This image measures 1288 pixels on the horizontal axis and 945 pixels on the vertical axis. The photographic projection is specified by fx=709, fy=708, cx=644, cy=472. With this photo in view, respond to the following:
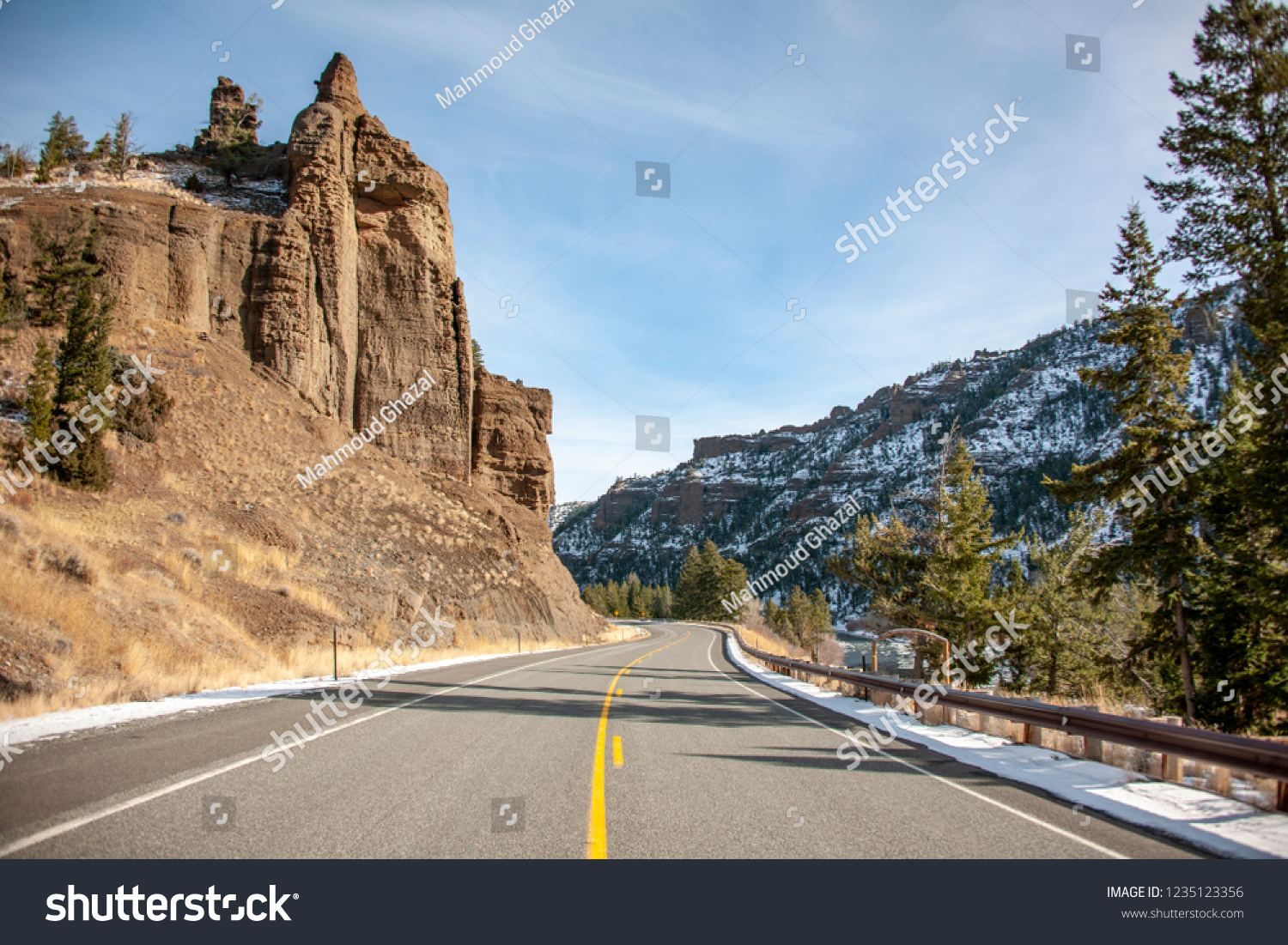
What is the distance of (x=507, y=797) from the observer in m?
5.65

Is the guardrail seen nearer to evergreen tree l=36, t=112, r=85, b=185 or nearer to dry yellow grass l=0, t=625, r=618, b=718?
dry yellow grass l=0, t=625, r=618, b=718

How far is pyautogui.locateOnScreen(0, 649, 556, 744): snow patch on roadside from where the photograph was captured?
795 centimetres

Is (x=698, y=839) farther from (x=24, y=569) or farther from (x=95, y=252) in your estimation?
(x=95, y=252)

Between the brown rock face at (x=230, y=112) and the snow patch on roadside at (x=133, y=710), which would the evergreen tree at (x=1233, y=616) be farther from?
the brown rock face at (x=230, y=112)

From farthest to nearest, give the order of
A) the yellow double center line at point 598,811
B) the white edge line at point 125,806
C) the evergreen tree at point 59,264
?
1. the evergreen tree at point 59,264
2. the yellow double center line at point 598,811
3. the white edge line at point 125,806

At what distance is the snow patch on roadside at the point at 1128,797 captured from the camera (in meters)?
4.90

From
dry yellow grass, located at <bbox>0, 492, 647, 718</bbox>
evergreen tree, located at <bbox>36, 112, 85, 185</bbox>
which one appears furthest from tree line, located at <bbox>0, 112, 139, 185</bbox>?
dry yellow grass, located at <bbox>0, 492, 647, 718</bbox>

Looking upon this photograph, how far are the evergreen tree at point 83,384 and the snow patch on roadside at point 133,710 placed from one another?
12.0m

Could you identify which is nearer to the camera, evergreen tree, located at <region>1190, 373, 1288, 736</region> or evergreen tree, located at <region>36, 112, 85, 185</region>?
evergreen tree, located at <region>1190, 373, 1288, 736</region>

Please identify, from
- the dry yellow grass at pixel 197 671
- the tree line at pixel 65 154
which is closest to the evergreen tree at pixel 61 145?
the tree line at pixel 65 154

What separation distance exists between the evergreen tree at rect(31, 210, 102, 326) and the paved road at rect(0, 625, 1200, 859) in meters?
28.1

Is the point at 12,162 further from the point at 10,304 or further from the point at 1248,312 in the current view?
the point at 1248,312

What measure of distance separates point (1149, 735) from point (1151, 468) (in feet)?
48.2

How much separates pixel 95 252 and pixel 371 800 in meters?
35.9
